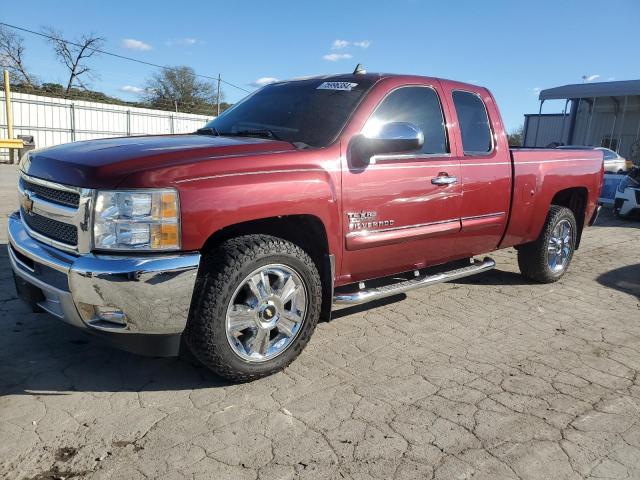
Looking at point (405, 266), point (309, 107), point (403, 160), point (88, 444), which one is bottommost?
point (88, 444)

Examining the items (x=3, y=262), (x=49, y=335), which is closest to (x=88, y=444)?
(x=49, y=335)

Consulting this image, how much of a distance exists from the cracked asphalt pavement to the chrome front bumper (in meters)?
0.43

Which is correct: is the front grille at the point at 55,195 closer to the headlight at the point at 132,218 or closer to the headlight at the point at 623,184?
the headlight at the point at 132,218

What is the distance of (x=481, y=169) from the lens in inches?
175

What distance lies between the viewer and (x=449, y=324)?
4328mm

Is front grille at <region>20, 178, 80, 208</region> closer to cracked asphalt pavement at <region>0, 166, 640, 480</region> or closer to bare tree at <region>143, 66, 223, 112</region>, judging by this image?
cracked asphalt pavement at <region>0, 166, 640, 480</region>

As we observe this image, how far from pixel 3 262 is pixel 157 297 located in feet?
11.5

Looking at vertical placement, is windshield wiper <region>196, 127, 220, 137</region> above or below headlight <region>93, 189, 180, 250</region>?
above

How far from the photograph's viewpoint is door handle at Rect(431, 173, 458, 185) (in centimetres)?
402

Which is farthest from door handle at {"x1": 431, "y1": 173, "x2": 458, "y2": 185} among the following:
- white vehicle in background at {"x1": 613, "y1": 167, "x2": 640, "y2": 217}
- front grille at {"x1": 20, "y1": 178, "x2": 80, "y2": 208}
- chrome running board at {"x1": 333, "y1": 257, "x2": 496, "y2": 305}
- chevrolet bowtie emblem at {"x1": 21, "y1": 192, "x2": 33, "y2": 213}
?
white vehicle in background at {"x1": 613, "y1": 167, "x2": 640, "y2": 217}

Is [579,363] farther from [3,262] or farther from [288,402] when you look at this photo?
[3,262]

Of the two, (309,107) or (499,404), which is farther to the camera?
(309,107)

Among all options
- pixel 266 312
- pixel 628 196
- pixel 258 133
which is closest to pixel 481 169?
pixel 258 133

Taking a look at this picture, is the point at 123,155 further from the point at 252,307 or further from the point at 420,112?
the point at 420,112
